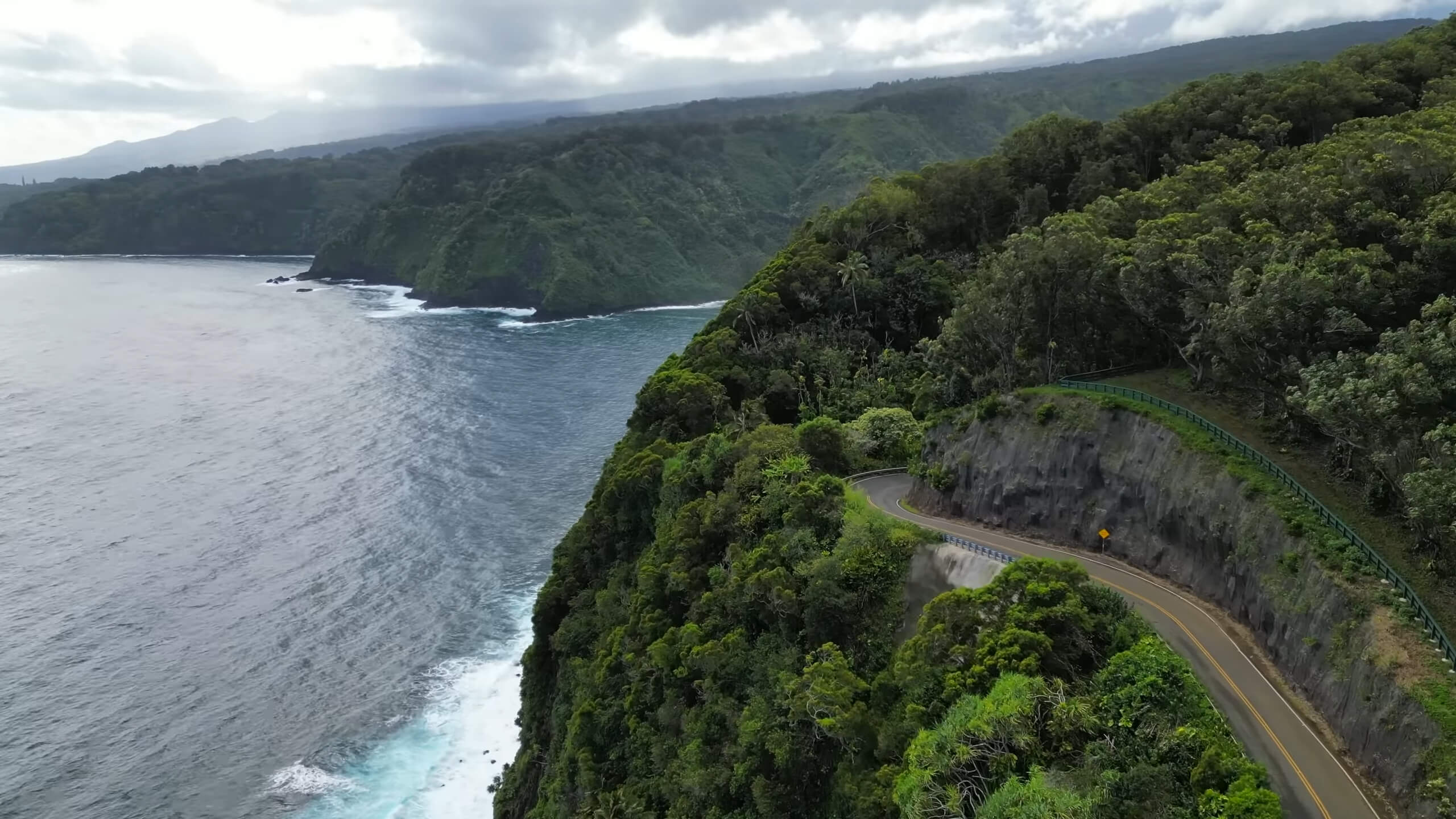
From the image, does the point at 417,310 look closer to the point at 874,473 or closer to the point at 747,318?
the point at 747,318

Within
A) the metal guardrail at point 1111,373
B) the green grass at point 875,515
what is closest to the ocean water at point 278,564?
the green grass at point 875,515

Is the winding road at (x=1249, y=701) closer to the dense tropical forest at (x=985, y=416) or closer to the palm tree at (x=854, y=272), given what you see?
the dense tropical forest at (x=985, y=416)

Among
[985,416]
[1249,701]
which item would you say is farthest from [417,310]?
[1249,701]

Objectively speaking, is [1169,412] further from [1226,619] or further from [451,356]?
[451,356]

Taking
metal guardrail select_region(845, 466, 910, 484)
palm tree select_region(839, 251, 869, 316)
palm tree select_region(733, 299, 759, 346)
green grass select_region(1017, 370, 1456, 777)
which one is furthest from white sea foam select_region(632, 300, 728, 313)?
green grass select_region(1017, 370, 1456, 777)

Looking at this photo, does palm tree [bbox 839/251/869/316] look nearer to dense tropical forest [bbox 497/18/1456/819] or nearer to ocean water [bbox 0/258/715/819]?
dense tropical forest [bbox 497/18/1456/819]
